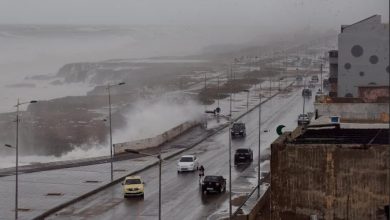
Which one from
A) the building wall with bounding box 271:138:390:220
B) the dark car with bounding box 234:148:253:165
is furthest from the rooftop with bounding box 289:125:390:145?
the dark car with bounding box 234:148:253:165

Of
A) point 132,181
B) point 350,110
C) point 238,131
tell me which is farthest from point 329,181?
point 238,131

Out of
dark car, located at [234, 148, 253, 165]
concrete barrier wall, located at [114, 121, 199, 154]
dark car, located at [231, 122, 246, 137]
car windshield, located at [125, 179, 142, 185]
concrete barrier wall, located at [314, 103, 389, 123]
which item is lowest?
car windshield, located at [125, 179, 142, 185]

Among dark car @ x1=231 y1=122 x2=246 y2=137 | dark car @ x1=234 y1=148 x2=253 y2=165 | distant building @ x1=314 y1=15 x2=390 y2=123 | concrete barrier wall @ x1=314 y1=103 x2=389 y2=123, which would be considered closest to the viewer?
concrete barrier wall @ x1=314 y1=103 x2=389 y2=123

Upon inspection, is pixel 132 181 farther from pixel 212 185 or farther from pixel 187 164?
pixel 187 164

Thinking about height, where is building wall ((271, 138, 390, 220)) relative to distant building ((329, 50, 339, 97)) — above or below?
below

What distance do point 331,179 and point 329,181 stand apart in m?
0.10

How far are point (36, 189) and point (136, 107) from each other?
172 ft

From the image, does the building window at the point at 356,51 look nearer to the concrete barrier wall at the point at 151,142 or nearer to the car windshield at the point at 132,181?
the car windshield at the point at 132,181

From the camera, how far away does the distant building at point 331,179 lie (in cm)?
2541

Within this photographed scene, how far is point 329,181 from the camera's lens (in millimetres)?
26094

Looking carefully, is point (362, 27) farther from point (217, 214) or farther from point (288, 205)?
point (288, 205)

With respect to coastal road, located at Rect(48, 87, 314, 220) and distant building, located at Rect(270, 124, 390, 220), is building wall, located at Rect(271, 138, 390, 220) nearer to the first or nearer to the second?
distant building, located at Rect(270, 124, 390, 220)

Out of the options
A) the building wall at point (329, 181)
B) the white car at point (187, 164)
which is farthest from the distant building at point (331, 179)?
the white car at point (187, 164)

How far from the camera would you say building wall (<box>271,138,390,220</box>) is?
25.4 metres
